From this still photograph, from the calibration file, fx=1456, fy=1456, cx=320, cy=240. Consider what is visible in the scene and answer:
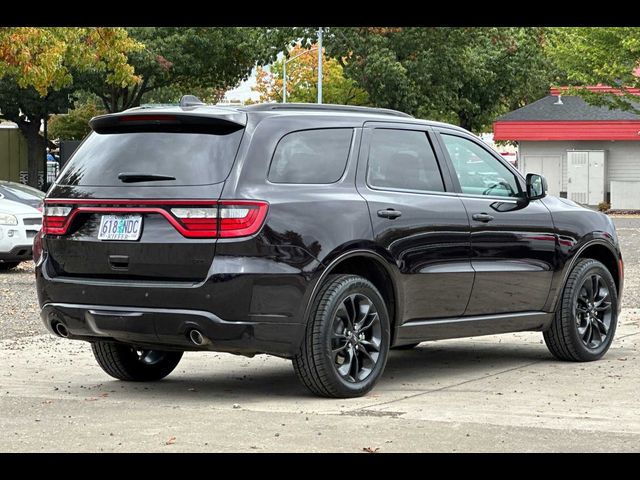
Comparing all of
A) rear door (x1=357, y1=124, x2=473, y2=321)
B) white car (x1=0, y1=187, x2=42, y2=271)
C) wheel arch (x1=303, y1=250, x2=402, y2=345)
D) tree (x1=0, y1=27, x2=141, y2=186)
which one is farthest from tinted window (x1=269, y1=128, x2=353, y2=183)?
tree (x1=0, y1=27, x2=141, y2=186)

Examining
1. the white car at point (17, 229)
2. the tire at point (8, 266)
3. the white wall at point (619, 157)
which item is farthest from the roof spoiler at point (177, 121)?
the white wall at point (619, 157)

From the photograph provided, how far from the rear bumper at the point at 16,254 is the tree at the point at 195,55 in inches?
1030

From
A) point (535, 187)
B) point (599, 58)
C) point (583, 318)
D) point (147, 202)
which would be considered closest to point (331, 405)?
point (147, 202)

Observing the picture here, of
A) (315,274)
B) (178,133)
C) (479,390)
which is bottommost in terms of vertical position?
(479,390)

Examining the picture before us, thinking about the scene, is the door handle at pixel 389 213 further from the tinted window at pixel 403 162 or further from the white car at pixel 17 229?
the white car at pixel 17 229

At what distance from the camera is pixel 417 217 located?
9500mm

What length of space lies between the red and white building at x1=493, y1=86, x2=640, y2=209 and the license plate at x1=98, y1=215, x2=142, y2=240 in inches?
1753

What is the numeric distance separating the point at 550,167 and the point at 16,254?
129ft
